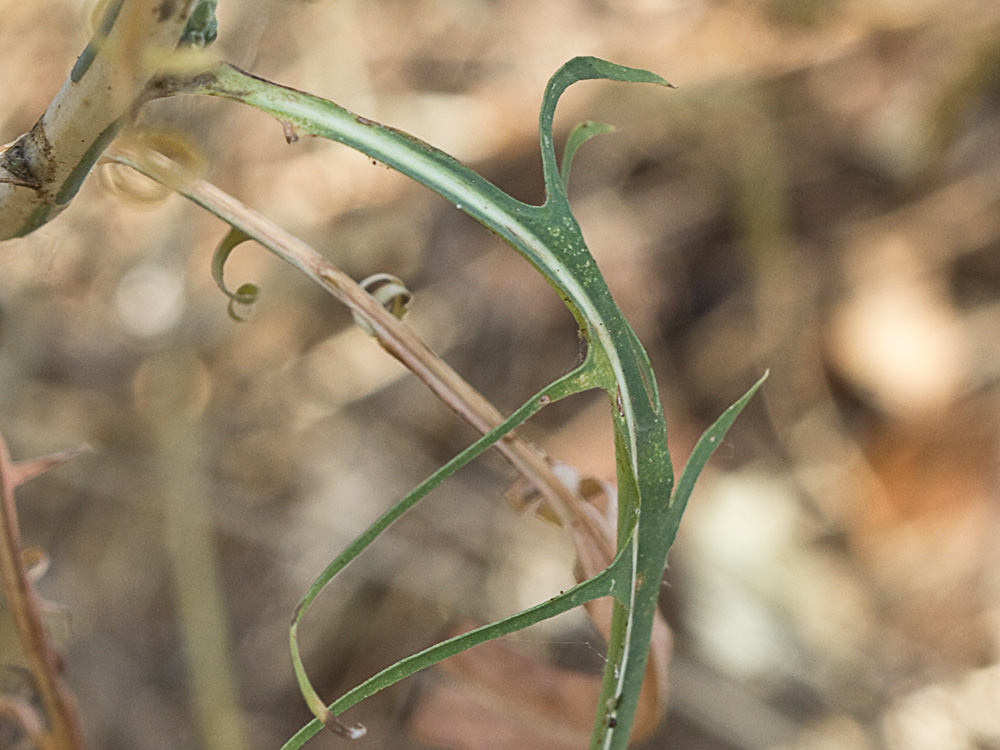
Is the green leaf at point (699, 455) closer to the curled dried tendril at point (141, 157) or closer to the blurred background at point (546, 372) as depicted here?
the curled dried tendril at point (141, 157)

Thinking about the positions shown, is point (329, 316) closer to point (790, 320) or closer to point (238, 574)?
point (238, 574)

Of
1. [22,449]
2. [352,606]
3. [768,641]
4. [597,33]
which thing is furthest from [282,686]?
[597,33]

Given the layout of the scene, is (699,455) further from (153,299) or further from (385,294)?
(153,299)

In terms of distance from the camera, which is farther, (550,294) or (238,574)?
(550,294)

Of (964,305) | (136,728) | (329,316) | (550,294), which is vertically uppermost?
(964,305)

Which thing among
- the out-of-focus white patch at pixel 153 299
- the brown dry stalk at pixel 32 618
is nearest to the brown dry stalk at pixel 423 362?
the brown dry stalk at pixel 32 618

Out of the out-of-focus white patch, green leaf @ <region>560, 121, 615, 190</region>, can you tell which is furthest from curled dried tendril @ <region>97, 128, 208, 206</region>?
the out-of-focus white patch

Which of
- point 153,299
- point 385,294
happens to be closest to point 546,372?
point 153,299
